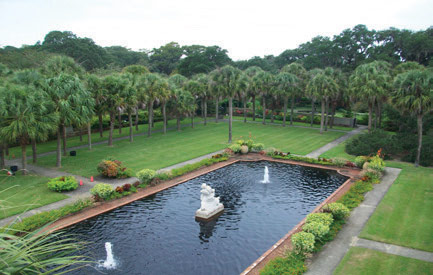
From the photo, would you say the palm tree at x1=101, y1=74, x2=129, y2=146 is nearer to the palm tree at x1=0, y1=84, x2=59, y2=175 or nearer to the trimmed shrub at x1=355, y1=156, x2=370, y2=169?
the palm tree at x1=0, y1=84, x2=59, y2=175

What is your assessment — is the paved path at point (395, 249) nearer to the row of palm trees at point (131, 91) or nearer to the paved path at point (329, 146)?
the row of palm trees at point (131, 91)

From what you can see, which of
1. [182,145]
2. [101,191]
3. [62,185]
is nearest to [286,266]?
[101,191]

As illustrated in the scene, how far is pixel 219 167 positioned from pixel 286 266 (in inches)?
712

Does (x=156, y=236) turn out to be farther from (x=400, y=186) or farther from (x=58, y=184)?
(x=400, y=186)

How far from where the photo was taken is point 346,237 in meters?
16.9

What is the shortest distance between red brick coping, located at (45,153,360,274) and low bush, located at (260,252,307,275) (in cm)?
75

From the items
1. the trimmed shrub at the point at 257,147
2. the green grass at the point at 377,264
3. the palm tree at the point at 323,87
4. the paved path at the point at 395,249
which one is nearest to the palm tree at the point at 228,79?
the trimmed shrub at the point at 257,147

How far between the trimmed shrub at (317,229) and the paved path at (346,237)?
0.70 metres

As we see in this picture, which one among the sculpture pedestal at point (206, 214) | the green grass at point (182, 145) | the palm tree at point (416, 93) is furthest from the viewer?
the green grass at point (182, 145)

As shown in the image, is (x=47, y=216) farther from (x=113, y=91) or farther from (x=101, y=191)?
(x=113, y=91)

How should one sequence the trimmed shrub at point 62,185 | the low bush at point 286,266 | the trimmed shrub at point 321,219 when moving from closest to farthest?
the low bush at point 286,266
the trimmed shrub at point 321,219
the trimmed shrub at point 62,185

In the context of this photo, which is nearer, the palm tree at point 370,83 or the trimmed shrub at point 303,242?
the trimmed shrub at point 303,242

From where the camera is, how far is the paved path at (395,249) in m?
14.9

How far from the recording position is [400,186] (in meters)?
25.0
